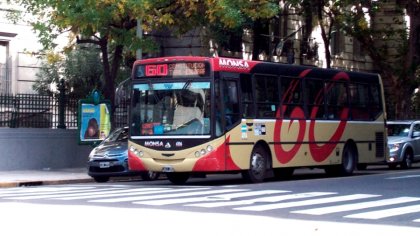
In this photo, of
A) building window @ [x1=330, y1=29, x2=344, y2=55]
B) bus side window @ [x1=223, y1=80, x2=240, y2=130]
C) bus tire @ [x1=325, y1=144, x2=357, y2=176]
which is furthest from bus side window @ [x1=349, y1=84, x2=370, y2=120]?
building window @ [x1=330, y1=29, x2=344, y2=55]

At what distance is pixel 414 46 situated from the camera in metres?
36.6

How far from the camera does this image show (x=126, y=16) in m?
27.4

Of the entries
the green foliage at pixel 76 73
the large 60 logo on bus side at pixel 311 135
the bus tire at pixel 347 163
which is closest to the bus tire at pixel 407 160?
the bus tire at pixel 347 163

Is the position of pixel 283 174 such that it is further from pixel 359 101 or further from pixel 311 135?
pixel 359 101

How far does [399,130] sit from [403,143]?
3.86 ft

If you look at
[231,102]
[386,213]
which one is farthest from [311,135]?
[386,213]

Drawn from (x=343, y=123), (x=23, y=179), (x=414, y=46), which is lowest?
(x=23, y=179)

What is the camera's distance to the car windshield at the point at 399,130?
3266 cm

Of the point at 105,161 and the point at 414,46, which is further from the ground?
the point at 414,46

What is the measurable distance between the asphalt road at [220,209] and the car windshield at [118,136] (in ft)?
12.9

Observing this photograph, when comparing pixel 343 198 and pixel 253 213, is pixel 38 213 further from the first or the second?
pixel 343 198

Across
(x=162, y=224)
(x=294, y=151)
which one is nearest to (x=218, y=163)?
(x=294, y=151)

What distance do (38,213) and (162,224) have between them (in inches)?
106

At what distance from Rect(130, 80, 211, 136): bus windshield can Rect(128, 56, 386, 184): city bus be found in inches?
1.0
